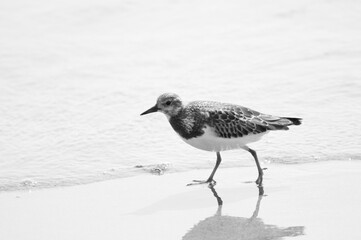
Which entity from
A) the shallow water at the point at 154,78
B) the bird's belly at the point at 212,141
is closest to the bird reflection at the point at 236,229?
the bird's belly at the point at 212,141

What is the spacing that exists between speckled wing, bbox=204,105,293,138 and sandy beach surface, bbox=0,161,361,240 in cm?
42

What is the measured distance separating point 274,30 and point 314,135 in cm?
401

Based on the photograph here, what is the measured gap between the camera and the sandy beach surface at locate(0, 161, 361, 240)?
5328mm

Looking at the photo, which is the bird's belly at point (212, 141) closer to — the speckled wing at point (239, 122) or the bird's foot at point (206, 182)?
the speckled wing at point (239, 122)

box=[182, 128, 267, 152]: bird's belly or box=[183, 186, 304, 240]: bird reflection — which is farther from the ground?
box=[182, 128, 267, 152]: bird's belly

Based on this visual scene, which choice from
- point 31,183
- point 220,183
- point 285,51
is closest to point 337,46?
point 285,51

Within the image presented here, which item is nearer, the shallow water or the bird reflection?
the bird reflection

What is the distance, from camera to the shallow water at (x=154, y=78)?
7.29 m

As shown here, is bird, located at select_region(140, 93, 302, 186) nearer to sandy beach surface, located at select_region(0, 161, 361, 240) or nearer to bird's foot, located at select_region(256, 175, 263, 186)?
bird's foot, located at select_region(256, 175, 263, 186)

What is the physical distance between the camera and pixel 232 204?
602 centimetres

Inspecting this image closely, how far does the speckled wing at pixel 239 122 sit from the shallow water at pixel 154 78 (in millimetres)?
457

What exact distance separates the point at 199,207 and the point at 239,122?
3.86 feet

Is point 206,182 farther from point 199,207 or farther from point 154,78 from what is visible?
point 154,78

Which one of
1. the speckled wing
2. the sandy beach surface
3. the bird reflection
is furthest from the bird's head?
the bird reflection
